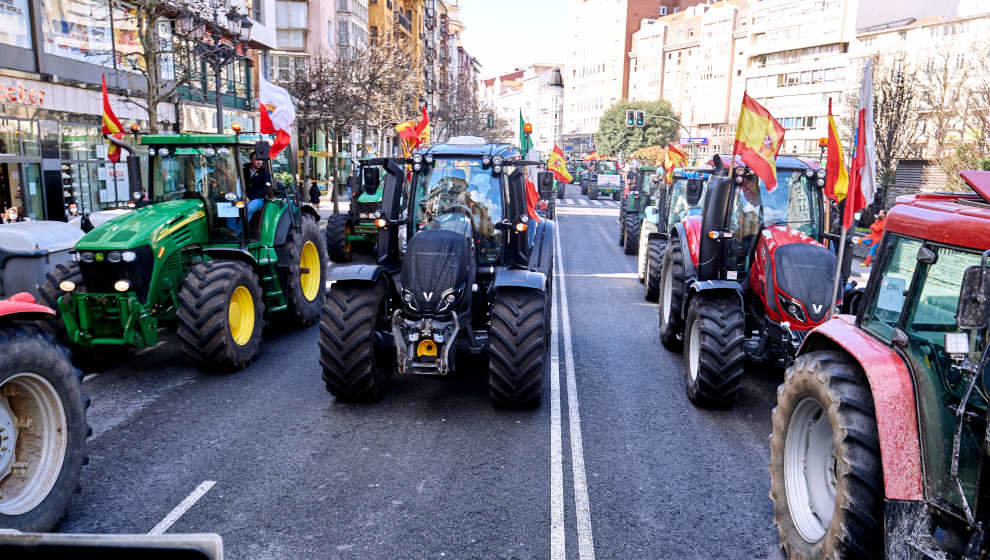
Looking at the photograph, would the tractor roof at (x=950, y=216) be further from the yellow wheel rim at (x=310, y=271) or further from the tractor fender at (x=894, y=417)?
the yellow wheel rim at (x=310, y=271)

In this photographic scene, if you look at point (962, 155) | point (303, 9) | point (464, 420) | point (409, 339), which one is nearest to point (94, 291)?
point (409, 339)

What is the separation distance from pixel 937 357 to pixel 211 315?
22.1 ft

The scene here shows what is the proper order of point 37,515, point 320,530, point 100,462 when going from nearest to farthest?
point 37,515 < point 320,530 < point 100,462

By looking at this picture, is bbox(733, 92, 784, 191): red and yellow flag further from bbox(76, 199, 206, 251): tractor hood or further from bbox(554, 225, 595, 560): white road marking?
bbox(76, 199, 206, 251): tractor hood

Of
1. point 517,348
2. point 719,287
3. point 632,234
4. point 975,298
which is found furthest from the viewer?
point 632,234

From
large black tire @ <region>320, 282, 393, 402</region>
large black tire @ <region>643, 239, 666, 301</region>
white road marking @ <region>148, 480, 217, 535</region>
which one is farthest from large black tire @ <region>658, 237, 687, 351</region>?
white road marking @ <region>148, 480, 217, 535</region>

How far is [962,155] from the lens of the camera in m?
22.2

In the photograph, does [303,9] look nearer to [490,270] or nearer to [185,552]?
[490,270]

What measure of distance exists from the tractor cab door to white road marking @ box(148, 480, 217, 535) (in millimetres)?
4557

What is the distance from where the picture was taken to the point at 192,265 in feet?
28.4

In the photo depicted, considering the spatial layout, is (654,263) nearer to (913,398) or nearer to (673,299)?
(673,299)

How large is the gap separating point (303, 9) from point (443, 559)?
44785 mm

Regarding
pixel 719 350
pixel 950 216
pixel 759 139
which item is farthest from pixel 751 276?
pixel 950 216

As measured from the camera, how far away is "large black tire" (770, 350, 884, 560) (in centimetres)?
358
